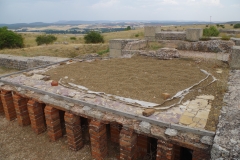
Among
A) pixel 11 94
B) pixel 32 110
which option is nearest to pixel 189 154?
pixel 32 110

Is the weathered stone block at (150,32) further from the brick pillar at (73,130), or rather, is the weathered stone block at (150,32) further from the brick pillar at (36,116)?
the brick pillar at (73,130)

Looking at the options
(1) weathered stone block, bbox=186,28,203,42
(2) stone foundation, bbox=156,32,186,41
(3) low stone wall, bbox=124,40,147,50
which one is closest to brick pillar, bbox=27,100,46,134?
(3) low stone wall, bbox=124,40,147,50

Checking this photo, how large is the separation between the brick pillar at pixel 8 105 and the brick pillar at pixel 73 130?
2681 mm

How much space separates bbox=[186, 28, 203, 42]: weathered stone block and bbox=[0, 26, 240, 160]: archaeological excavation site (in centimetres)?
490

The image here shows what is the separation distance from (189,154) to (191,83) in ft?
6.80

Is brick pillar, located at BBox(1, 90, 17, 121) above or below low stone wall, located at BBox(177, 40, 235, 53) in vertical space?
below

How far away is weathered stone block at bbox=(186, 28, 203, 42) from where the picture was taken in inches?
485

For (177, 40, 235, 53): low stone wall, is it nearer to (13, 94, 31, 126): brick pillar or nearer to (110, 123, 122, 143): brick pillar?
(110, 123, 122, 143): brick pillar

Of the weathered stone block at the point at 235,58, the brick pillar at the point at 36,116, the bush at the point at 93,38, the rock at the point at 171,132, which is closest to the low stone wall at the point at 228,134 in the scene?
the rock at the point at 171,132

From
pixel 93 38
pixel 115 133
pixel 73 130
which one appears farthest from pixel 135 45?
pixel 93 38

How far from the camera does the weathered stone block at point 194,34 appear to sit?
12313 mm

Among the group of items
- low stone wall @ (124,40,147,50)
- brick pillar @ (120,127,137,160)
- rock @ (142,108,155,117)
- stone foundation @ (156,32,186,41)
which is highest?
stone foundation @ (156,32,186,41)

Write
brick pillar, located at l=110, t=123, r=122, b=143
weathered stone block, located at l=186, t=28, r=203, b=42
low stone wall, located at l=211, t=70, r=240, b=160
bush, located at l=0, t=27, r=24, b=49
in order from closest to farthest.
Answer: low stone wall, located at l=211, t=70, r=240, b=160
brick pillar, located at l=110, t=123, r=122, b=143
weathered stone block, located at l=186, t=28, r=203, b=42
bush, located at l=0, t=27, r=24, b=49

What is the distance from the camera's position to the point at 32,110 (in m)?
5.35
